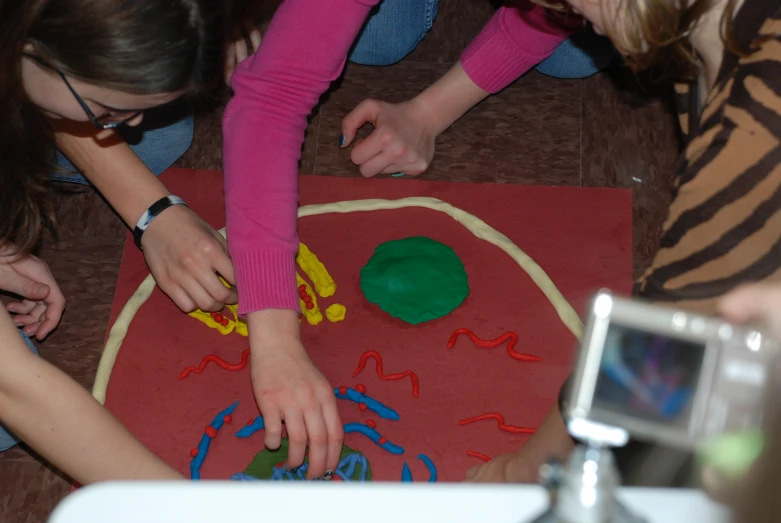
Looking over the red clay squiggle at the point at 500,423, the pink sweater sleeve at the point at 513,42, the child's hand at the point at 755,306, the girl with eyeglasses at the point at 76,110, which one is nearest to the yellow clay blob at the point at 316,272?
the girl with eyeglasses at the point at 76,110

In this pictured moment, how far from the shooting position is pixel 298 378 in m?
0.91

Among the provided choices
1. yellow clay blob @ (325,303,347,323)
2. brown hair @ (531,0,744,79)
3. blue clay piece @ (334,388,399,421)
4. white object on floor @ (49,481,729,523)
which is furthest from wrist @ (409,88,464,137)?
white object on floor @ (49,481,729,523)

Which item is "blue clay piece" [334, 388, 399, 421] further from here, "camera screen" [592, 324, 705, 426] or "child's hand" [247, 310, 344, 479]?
"camera screen" [592, 324, 705, 426]

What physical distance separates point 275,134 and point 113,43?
0.32 meters

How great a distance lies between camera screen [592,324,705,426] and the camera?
35 centimetres

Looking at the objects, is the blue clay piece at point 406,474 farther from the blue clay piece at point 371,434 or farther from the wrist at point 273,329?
the wrist at point 273,329

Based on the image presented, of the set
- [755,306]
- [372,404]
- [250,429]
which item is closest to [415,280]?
[372,404]

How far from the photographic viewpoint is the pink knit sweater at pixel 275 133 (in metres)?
0.96

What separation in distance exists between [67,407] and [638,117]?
0.97m

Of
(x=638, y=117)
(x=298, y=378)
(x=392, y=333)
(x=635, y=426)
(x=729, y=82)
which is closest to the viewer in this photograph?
(x=635, y=426)

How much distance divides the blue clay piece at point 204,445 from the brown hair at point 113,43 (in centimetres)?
40

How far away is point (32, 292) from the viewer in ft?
3.43

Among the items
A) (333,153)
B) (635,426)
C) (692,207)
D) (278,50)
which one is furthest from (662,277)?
(333,153)

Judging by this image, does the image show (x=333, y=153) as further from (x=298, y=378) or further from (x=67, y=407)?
(x=67, y=407)
